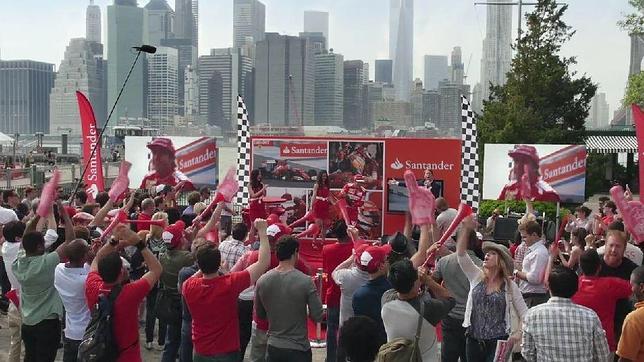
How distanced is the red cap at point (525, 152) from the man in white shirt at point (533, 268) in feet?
27.3

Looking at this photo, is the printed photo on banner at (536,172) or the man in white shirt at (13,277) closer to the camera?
Result: the man in white shirt at (13,277)

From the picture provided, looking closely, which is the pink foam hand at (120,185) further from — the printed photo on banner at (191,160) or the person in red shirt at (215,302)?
the printed photo on banner at (191,160)

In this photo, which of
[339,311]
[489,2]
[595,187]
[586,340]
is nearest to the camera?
[586,340]

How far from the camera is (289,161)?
1421cm

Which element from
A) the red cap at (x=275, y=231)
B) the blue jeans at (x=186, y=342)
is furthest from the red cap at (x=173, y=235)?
the red cap at (x=275, y=231)

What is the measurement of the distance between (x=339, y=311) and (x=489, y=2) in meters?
25.1

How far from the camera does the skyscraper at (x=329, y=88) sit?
1045 inches

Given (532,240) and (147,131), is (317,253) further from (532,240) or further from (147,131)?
(147,131)

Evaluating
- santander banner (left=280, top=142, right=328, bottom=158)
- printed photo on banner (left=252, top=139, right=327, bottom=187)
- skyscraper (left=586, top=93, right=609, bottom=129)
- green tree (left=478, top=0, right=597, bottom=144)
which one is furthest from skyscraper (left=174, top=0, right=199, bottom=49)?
santander banner (left=280, top=142, right=328, bottom=158)

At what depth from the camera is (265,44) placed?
111 ft

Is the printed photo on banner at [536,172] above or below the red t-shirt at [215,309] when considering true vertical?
above

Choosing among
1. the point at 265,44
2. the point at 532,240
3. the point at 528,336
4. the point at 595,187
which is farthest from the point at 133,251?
the point at 265,44

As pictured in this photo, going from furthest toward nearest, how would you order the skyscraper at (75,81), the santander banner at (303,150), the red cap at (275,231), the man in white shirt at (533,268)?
the skyscraper at (75,81), the santander banner at (303,150), the man in white shirt at (533,268), the red cap at (275,231)

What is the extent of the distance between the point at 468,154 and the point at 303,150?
10.9 feet
